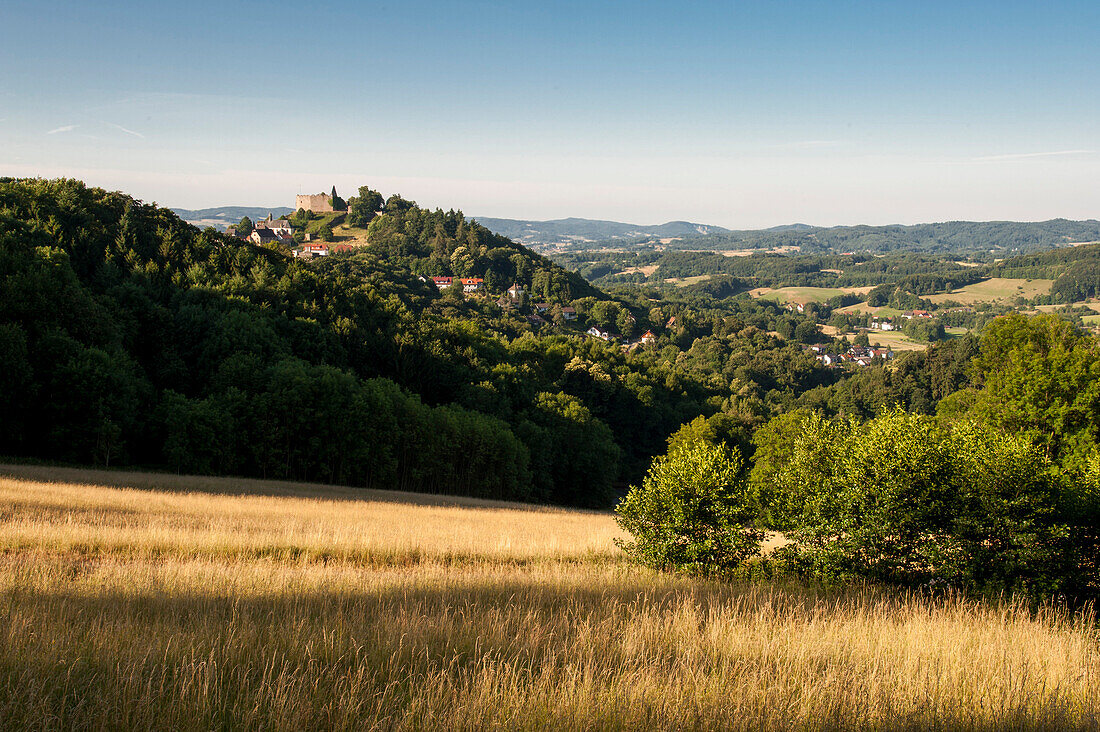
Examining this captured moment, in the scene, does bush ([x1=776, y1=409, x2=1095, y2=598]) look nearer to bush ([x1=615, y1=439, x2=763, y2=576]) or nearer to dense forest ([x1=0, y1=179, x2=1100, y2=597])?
dense forest ([x1=0, y1=179, x2=1100, y2=597])

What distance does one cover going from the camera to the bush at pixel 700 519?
13148mm

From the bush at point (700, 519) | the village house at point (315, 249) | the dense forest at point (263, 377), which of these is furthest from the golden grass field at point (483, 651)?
A: the village house at point (315, 249)

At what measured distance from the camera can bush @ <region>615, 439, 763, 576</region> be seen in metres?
13.1

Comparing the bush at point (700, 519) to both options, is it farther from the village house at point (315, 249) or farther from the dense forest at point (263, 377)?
the village house at point (315, 249)

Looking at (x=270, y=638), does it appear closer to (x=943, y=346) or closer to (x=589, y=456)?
(x=589, y=456)

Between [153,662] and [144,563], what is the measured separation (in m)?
6.87

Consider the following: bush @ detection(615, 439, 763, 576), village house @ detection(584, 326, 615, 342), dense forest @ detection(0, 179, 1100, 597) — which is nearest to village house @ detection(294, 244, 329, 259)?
village house @ detection(584, 326, 615, 342)

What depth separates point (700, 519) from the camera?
13398 mm

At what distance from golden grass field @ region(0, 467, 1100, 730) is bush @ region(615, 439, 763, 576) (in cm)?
97

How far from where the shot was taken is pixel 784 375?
5802 inches

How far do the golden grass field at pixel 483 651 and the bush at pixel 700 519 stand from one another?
0.97 meters

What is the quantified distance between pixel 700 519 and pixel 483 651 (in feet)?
24.8

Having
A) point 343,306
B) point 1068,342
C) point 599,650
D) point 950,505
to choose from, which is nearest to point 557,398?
point 343,306

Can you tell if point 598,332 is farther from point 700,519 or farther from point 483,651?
point 483,651
